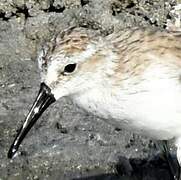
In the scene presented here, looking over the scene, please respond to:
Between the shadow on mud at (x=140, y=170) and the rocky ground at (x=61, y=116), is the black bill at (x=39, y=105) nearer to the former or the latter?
the rocky ground at (x=61, y=116)

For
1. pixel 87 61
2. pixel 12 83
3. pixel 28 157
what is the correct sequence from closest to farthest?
pixel 87 61 < pixel 28 157 < pixel 12 83

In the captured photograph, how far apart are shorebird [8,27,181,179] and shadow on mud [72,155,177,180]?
47.7 inches

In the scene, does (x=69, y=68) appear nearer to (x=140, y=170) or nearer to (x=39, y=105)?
(x=39, y=105)

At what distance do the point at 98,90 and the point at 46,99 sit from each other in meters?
0.39

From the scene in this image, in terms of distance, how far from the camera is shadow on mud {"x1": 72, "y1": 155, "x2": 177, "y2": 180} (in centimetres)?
730

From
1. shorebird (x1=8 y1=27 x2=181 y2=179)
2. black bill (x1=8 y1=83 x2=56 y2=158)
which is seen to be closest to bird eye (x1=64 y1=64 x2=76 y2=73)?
shorebird (x1=8 y1=27 x2=181 y2=179)

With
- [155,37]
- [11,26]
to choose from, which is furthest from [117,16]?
[155,37]

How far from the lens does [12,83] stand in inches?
332

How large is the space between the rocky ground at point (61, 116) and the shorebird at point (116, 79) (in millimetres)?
1236

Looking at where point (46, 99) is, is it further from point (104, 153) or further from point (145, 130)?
point (104, 153)

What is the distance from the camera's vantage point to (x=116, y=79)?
600 cm

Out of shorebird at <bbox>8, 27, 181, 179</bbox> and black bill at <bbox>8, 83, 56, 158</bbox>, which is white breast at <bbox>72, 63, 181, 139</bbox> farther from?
black bill at <bbox>8, 83, 56, 158</bbox>

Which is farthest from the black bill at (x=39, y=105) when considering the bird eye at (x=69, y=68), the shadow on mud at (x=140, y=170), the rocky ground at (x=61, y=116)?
the shadow on mud at (x=140, y=170)

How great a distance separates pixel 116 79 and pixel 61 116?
78.8 inches
